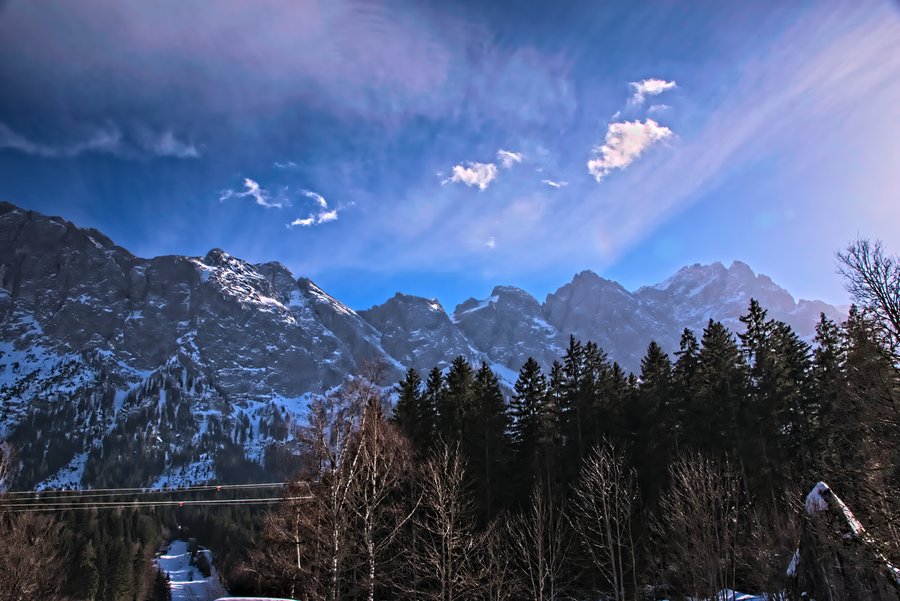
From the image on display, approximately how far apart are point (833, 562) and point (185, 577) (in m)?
130

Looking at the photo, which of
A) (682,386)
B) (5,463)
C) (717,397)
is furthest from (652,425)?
(5,463)

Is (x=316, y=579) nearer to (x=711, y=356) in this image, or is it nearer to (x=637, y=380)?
(x=711, y=356)

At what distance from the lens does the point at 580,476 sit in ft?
109

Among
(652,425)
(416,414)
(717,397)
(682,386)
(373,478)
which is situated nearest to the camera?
(373,478)

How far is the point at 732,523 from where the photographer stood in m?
26.1

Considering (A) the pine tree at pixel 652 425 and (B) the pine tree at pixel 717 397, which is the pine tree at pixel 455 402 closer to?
(A) the pine tree at pixel 652 425

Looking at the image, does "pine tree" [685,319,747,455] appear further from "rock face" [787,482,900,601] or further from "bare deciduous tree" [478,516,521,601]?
"bare deciduous tree" [478,516,521,601]

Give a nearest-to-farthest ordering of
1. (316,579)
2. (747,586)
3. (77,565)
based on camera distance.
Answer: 1. (316,579)
2. (747,586)
3. (77,565)

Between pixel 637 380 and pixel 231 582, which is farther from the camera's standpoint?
pixel 637 380

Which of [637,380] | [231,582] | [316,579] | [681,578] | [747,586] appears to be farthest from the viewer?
[637,380]

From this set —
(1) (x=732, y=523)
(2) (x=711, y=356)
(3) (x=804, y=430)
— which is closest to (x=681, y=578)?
(1) (x=732, y=523)

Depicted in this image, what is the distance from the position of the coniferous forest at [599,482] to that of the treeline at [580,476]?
0.50 feet

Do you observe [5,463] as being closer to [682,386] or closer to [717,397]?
[682,386]

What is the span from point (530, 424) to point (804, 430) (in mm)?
16455
